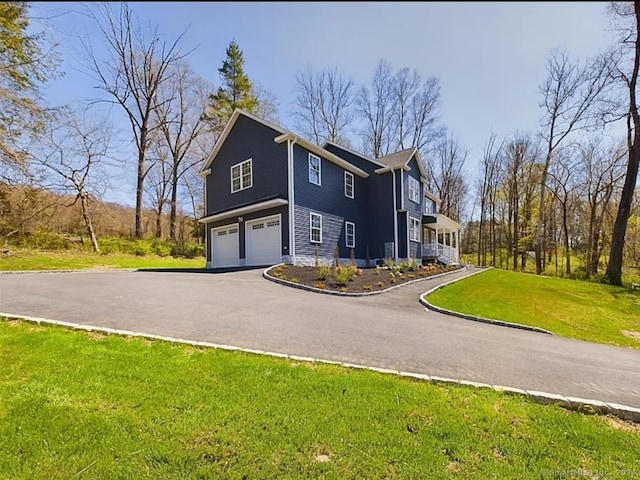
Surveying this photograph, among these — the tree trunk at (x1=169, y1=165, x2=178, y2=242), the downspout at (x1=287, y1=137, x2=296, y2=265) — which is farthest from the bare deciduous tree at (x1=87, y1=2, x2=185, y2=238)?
the downspout at (x1=287, y1=137, x2=296, y2=265)

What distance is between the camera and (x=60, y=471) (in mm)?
2533

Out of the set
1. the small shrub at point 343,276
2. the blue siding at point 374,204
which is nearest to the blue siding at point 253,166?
the small shrub at point 343,276

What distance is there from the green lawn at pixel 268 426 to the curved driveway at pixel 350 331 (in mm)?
827

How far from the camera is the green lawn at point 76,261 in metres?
13.6

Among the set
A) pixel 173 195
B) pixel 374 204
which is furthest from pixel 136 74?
pixel 374 204

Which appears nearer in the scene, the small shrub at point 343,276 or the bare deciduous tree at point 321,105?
the small shrub at point 343,276

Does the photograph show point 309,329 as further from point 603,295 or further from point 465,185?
point 465,185

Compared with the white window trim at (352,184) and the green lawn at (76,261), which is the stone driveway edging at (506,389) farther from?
the white window trim at (352,184)

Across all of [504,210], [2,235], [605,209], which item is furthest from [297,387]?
[504,210]

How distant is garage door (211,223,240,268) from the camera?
1853 centimetres

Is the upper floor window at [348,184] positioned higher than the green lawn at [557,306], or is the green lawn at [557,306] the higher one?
the upper floor window at [348,184]

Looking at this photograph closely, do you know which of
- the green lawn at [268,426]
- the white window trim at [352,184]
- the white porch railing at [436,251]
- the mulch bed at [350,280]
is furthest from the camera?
the white porch railing at [436,251]

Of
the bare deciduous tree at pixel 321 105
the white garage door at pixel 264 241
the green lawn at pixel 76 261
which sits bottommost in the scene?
the green lawn at pixel 76 261

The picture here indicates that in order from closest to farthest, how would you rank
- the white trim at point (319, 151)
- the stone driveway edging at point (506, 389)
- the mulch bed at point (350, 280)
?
1. the stone driveway edging at point (506, 389)
2. the mulch bed at point (350, 280)
3. the white trim at point (319, 151)
